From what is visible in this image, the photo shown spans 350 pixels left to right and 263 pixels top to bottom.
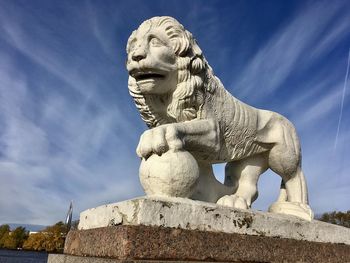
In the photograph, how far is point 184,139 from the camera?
355 cm

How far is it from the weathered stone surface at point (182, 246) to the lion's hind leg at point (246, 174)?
2.81 feet

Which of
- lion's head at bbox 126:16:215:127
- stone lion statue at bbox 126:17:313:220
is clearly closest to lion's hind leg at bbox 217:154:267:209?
stone lion statue at bbox 126:17:313:220

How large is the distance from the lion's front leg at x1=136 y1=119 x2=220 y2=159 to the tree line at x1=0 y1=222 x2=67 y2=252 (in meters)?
54.9

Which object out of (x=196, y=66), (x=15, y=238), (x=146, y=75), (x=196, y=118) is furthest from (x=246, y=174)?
(x=15, y=238)

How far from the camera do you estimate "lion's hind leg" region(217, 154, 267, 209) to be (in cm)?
440

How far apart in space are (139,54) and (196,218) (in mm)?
1715

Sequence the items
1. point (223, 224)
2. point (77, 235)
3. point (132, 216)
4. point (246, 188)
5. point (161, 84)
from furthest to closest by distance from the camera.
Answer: point (246, 188) < point (161, 84) < point (77, 235) < point (223, 224) < point (132, 216)

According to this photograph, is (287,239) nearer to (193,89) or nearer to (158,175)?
(158,175)

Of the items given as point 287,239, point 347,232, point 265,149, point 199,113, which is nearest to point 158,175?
point 199,113

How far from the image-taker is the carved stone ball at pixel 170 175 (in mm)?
3199

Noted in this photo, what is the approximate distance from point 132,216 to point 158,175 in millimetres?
529

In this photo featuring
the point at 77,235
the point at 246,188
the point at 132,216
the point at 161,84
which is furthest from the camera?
the point at 246,188

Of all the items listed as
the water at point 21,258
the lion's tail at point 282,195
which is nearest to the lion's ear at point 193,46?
the lion's tail at point 282,195

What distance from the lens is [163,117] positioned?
4.06 m
